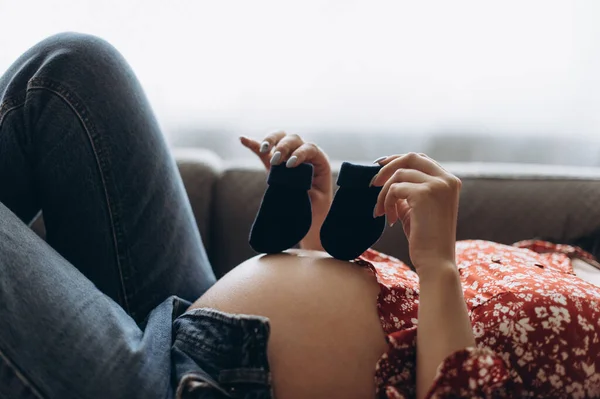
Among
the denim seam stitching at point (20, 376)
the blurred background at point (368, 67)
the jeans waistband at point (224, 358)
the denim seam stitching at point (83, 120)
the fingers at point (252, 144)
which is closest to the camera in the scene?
the denim seam stitching at point (20, 376)

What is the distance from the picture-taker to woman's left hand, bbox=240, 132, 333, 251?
2.86 ft

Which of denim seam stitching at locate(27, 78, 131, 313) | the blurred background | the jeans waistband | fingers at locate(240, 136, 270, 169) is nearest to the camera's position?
the jeans waistband

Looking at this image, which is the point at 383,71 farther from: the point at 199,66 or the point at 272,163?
the point at 272,163

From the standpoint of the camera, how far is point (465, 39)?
4.75 feet

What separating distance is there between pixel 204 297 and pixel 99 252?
0.16 m

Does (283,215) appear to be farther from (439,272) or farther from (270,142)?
(439,272)

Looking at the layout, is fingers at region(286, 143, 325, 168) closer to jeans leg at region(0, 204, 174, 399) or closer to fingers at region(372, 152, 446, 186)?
fingers at region(372, 152, 446, 186)

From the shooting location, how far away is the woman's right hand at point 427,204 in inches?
27.9

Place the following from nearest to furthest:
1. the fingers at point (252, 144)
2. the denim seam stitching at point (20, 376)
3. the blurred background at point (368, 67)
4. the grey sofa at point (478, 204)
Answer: the denim seam stitching at point (20, 376)
the fingers at point (252, 144)
the grey sofa at point (478, 204)
the blurred background at point (368, 67)

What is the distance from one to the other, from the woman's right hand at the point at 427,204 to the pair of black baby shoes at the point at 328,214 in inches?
3.2

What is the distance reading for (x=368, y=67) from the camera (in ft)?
4.89

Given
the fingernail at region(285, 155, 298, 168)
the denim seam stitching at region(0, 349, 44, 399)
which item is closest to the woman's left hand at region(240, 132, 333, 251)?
the fingernail at region(285, 155, 298, 168)

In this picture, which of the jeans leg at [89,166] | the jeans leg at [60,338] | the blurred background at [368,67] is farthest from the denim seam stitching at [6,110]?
the blurred background at [368,67]

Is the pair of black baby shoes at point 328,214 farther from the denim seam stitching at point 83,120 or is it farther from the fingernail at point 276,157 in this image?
the denim seam stitching at point 83,120
